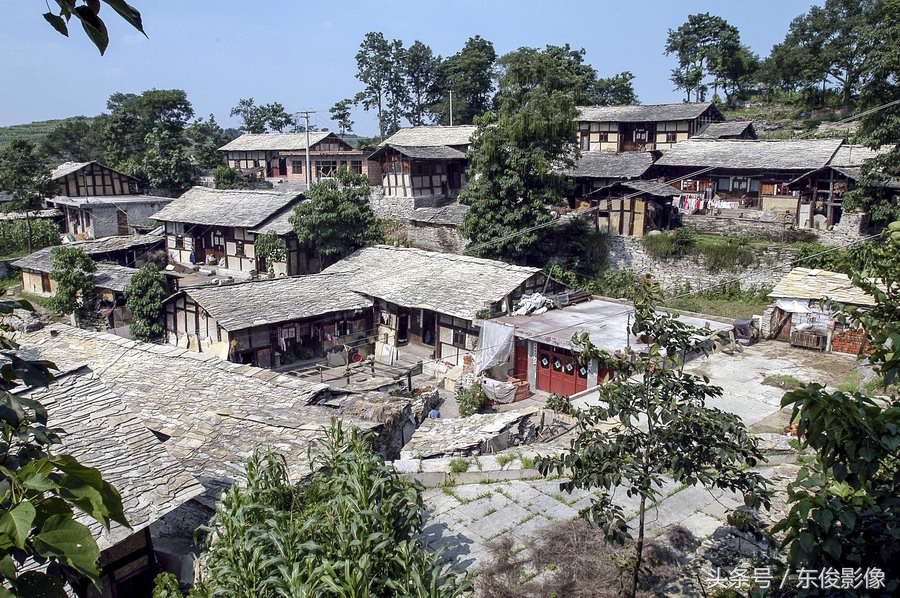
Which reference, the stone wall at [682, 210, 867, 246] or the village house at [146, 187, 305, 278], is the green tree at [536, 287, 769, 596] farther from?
the village house at [146, 187, 305, 278]

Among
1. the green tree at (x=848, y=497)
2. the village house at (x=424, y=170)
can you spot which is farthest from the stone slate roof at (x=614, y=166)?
the green tree at (x=848, y=497)

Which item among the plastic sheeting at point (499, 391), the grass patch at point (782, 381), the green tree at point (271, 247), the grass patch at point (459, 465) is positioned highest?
the green tree at point (271, 247)

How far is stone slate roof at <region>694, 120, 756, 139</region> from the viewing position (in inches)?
1588

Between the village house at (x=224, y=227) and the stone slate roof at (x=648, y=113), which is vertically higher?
the stone slate roof at (x=648, y=113)

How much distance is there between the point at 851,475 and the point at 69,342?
65.7ft

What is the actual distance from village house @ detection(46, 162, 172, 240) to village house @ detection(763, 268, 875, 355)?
39.8 metres

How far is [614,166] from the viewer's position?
36.6 metres

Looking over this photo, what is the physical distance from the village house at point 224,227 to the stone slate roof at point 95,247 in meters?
1.38

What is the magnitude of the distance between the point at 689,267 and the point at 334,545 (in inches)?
1028

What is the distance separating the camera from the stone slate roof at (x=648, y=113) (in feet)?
137

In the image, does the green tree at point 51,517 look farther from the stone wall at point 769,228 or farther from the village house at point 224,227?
the village house at point 224,227

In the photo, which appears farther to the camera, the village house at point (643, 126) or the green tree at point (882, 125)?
the village house at point (643, 126)

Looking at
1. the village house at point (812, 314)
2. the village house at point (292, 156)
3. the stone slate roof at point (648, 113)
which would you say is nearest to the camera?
the village house at point (812, 314)

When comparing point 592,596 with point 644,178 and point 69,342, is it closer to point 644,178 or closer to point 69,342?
point 69,342
